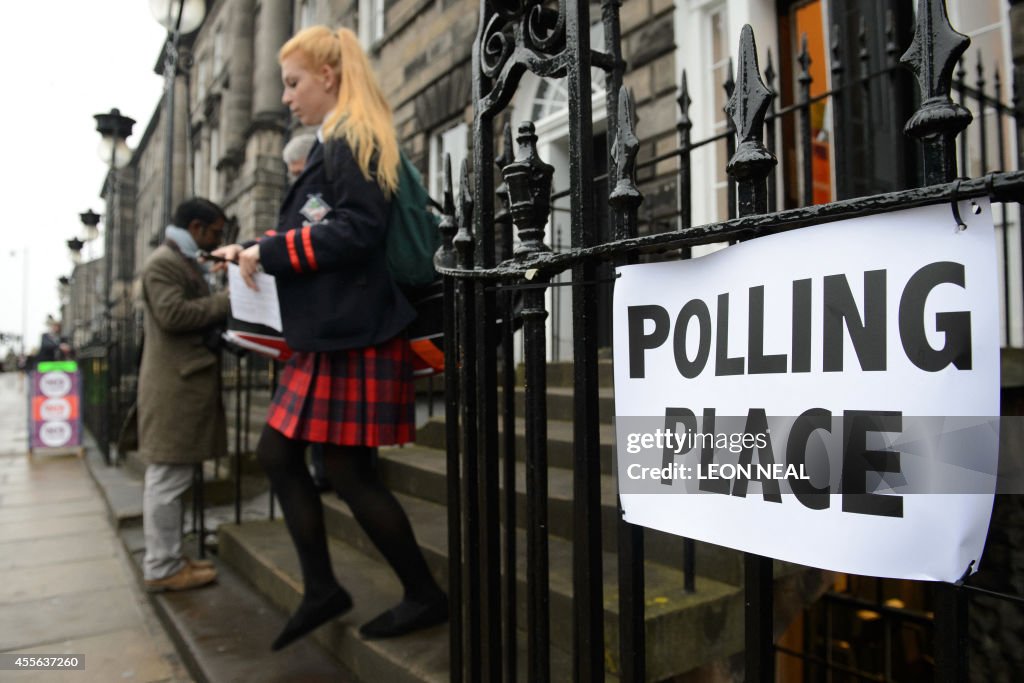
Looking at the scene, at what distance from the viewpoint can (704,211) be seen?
5.06 m

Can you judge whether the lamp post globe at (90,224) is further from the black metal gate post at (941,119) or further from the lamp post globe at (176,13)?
the black metal gate post at (941,119)

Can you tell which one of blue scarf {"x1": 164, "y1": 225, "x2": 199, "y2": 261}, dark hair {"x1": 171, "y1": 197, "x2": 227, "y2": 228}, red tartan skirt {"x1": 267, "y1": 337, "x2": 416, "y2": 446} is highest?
dark hair {"x1": 171, "y1": 197, "x2": 227, "y2": 228}

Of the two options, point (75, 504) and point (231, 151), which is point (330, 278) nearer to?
Answer: point (75, 504)

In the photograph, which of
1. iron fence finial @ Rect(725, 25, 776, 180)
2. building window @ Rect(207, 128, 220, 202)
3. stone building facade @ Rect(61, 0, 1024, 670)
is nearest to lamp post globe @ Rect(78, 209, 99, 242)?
building window @ Rect(207, 128, 220, 202)

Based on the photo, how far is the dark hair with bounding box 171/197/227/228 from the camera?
3213 mm

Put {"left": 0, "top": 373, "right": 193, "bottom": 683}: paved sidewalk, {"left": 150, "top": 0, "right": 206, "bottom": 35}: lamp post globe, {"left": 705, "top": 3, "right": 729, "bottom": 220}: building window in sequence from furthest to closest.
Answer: {"left": 150, "top": 0, "right": 206, "bottom": 35}: lamp post globe → {"left": 705, "top": 3, "right": 729, "bottom": 220}: building window → {"left": 0, "top": 373, "right": 193, "bottom": 683}: paved sidewalk

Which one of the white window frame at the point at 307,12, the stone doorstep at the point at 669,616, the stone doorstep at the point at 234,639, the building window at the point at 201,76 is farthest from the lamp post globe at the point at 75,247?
the stone doorstep at the point at 669,616

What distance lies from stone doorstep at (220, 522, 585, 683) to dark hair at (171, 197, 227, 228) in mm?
1545

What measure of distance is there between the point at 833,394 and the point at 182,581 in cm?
303

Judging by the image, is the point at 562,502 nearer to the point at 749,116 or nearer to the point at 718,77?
the point at 749,116

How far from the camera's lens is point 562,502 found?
248 centimetres

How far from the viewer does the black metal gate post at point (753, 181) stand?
0.99m

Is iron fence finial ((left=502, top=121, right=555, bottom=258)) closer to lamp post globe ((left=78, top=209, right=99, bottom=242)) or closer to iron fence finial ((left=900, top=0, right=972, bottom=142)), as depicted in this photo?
iron fence finial ((left=900, top=0, right=972, bottom=142))

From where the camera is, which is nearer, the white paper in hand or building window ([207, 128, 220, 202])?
the white paper in hand
